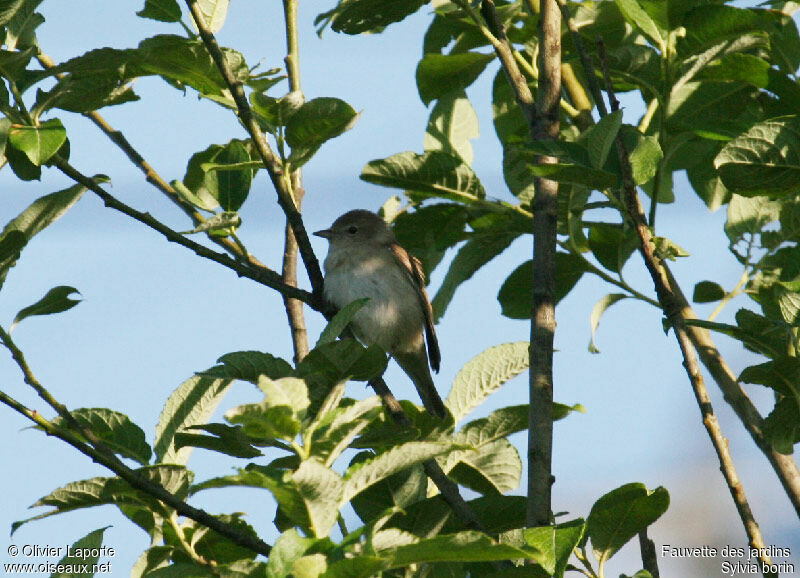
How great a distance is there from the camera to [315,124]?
120 inches

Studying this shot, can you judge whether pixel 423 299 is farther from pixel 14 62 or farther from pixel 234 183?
pixel 14 62

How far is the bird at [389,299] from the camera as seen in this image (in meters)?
5.88

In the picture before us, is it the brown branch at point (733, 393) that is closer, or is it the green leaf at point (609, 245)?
the brown branch at point (733, 393)

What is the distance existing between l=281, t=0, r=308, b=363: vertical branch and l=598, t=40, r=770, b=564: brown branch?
1.15 m

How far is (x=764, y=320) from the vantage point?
3.15 metres

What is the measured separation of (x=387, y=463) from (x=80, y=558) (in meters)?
0.99

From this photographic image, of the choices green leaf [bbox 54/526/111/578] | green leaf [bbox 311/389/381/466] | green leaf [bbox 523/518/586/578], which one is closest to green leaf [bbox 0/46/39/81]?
green leaf [bbox 54/526/111/578]

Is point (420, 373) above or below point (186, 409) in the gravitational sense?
above

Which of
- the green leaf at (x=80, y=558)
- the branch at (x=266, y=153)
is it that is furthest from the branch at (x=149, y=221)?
the green leaf at (x=80, y=558)

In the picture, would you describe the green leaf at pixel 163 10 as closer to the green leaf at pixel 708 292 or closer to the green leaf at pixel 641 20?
the green leaf at pixel 641 20

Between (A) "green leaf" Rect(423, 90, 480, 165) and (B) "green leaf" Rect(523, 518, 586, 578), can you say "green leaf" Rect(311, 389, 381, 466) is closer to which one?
(B) "green leaf" Rect(523, 518, 586, 578)

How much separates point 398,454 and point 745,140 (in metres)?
1.62

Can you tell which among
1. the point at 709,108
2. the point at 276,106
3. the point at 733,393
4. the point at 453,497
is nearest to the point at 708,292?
the point at 733,393

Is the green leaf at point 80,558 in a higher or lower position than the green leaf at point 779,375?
lower
